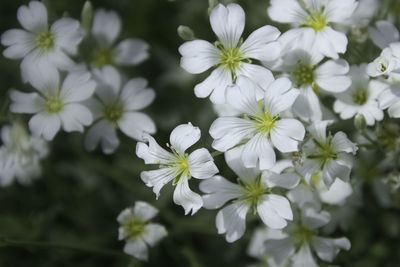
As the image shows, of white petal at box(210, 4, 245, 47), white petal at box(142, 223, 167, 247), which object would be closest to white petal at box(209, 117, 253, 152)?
white petal at box(210, 4, 245, 47)

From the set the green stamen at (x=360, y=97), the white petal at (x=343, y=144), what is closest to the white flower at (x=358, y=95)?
the green stamen at (x=360, y=97)

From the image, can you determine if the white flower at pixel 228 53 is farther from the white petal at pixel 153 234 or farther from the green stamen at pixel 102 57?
the green stamen at pixel 102 57

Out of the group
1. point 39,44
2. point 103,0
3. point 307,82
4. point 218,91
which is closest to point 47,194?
point 39,44

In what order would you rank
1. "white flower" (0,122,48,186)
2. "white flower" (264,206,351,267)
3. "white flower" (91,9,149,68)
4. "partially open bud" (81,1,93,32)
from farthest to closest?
"white flower" (91,9,149,68) < "white flower" (0,122,48,186) < "partially open bud" (81,1,93,32) < "white flower" (264,206,351,267)

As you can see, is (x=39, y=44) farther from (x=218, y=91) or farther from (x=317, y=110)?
(x=317, y=110)

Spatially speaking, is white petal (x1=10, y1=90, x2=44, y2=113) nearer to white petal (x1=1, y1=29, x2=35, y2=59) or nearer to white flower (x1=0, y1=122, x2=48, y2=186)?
white petal (x1=1, y1=29, x2=35, y2=59)

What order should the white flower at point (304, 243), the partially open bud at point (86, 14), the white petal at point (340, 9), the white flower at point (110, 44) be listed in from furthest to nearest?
the white flower at point (110, 44), the partially open bud at point (86, 14), the white flower at point (304, 243), the white petal at point (340, 9)
